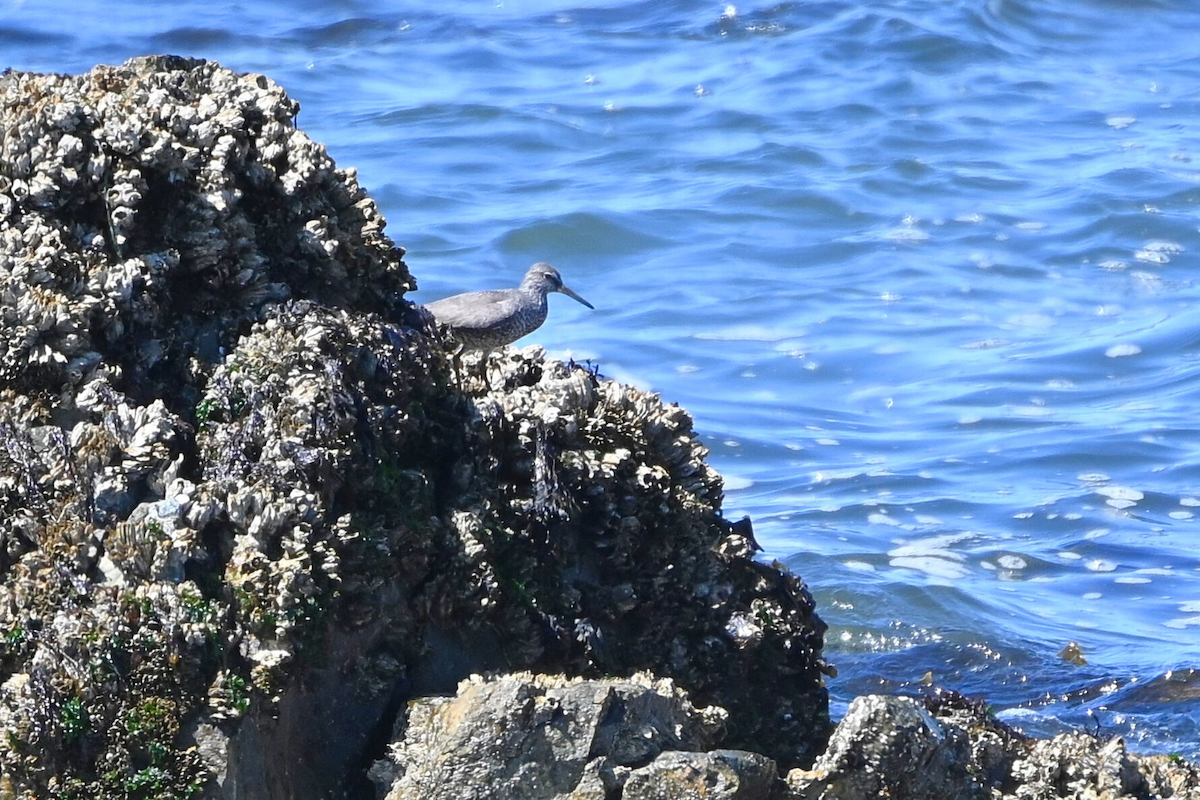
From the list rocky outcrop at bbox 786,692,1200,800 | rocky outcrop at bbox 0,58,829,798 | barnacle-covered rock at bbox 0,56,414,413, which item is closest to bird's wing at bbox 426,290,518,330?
rocky outcrop at bbox 0,58,829,798

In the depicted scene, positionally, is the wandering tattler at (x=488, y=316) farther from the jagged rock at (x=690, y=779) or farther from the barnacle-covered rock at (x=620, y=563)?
the jagged rock at (x=690, y=779)

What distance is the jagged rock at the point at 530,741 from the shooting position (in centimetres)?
327

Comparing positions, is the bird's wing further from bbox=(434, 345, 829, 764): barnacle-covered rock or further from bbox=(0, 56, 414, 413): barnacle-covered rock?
bbox=(0, 56, 414, 413): barnacle-covered rock

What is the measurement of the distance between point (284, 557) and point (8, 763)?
680 millimetres

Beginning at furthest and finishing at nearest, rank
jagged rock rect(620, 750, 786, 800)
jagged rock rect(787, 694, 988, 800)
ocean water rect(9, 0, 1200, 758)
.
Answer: ocean water rect(9, 0, 1200, 758)
jagged rock rect(787, 694, 988, 800)
jagged rock rect(620, 750, 786, 800)

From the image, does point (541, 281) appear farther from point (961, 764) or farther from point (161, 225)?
point (961, 764)

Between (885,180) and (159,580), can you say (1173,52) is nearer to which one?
(885,180)

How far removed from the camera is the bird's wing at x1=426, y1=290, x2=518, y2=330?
21.0 ft

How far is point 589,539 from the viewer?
4164 millimetres

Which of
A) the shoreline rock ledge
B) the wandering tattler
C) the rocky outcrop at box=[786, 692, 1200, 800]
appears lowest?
the rocky outcrop at box=[786, 692, 1200, 800]

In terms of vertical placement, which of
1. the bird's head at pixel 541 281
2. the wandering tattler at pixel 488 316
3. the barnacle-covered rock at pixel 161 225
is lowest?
the barnacle-covered rock at pixel 161 225

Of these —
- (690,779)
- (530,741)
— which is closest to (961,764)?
(690,779)

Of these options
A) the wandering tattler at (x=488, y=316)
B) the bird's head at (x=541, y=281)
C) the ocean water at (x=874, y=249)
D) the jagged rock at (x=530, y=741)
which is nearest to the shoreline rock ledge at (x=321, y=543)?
the jagged rock at (x=530, y=741)

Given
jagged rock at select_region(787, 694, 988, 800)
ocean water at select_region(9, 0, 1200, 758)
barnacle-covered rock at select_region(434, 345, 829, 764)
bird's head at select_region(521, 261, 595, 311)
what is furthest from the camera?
ocean water at select_region(9, 0, 1200, 758)
